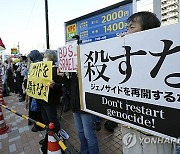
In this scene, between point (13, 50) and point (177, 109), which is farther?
point (13, 50)

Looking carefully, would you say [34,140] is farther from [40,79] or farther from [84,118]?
[84,118]

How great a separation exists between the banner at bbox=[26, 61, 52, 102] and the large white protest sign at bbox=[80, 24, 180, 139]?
1.25 metres

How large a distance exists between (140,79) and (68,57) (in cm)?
131

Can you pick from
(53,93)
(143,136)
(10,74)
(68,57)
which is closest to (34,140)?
(53,93)

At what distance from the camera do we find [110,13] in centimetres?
320

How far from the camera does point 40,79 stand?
→ 2.90m

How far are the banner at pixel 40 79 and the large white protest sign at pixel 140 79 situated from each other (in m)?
1.25

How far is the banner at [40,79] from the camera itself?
2.74 meters

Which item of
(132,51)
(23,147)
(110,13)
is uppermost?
(110,13)

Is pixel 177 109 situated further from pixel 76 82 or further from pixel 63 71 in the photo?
pixel 63 71

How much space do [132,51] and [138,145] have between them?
2.62ft

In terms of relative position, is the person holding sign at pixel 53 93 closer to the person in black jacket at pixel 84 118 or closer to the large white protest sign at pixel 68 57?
the large white protest sign at pixel 68 57

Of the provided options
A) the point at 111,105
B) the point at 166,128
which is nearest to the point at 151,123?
the point at 166,128

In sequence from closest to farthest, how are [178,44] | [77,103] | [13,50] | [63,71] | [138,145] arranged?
[178,44], [138,145], [77,103], [63,71], [13,50]
